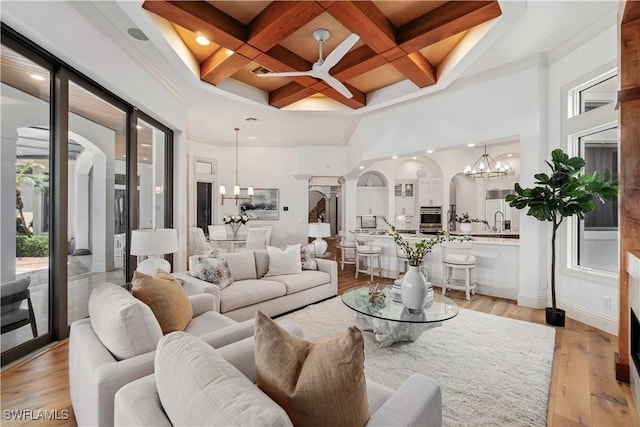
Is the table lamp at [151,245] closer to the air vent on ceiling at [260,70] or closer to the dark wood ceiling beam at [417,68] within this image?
the air vent on ceiling at [260,70]

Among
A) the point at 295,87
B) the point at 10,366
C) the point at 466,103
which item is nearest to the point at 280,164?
Answer: the point at 295,87

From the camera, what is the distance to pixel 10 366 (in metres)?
2.37

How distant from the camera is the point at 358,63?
Answer: 3.81 m

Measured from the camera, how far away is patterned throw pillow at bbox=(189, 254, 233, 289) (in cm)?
336

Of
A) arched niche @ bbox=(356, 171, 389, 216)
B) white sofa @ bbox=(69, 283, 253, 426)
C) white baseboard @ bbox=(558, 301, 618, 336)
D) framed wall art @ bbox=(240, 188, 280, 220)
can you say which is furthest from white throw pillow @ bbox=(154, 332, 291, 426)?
arched niche @ bbox=(356, 171, 389, 216)

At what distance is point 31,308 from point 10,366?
0.48 meters

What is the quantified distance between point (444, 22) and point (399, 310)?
2.80 m

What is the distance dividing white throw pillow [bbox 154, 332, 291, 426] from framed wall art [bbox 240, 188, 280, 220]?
24.0 feet

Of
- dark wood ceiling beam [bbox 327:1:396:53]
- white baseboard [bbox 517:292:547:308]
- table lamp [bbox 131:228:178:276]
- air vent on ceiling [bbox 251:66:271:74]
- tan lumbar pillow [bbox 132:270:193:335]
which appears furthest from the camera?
air vent on ceiling [bbox 251:66:271:74]

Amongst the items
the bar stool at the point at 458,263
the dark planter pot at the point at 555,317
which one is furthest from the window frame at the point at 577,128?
the bar stool at the point at 458,263

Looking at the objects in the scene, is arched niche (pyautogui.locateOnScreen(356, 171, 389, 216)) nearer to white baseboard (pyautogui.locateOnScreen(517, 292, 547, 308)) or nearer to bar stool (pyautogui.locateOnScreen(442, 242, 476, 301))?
bar stool (pyautogui.locateOnScreen(442, 242, 476, 301))

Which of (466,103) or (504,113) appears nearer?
(504,113)

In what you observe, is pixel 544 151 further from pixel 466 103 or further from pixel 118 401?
pixel 118 401

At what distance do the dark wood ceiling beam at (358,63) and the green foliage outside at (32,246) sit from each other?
3.75 m
